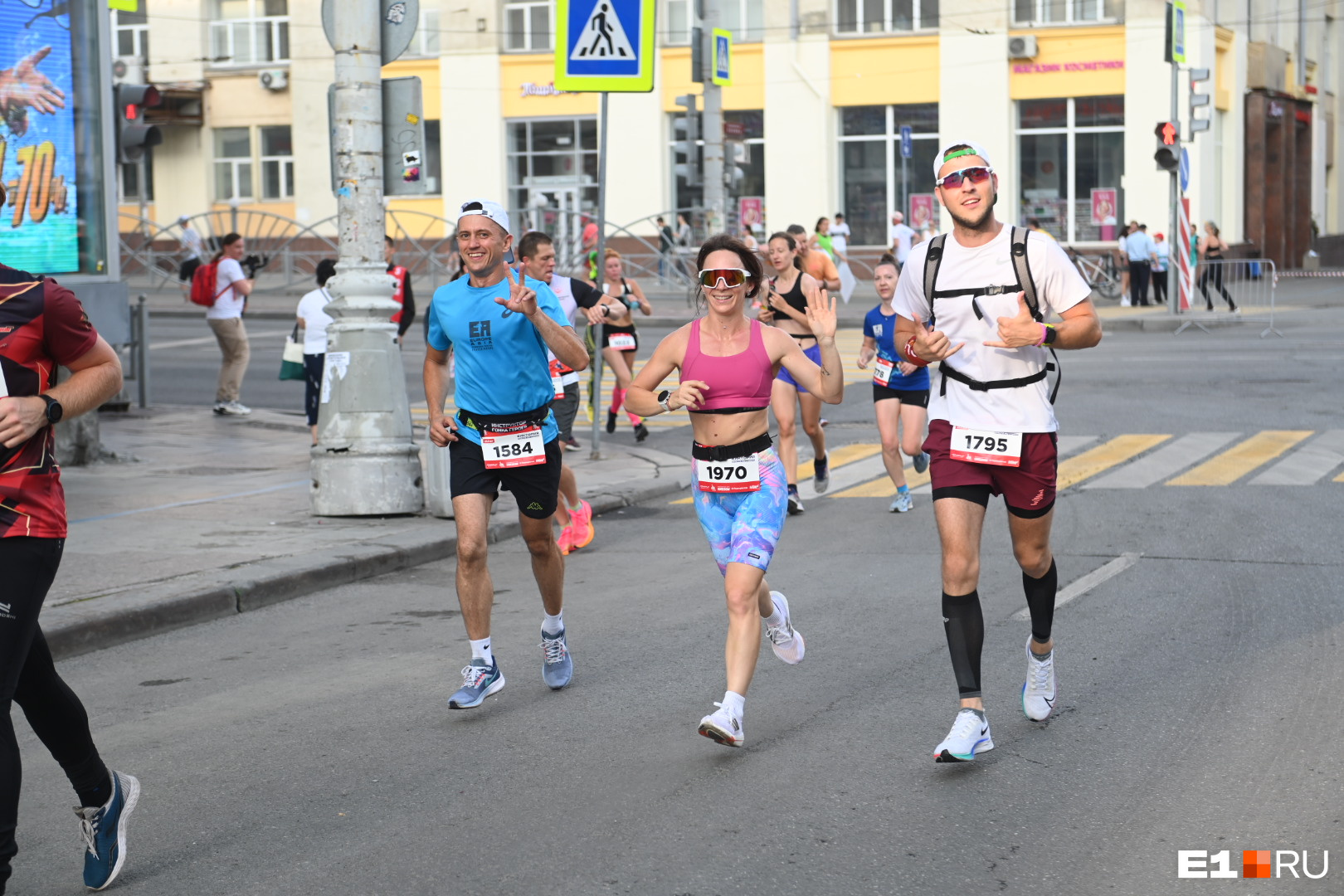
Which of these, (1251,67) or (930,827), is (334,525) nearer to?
(930,827)

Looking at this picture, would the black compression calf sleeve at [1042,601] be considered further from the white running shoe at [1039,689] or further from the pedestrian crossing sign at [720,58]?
the pedestrian crossing sign at [720,58]

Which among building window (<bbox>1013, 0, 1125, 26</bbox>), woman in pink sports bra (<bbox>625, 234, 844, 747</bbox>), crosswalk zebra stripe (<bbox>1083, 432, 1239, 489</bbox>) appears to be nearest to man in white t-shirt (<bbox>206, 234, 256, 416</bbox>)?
crosswalk zebra stripe (<bbox>1083, 432, 1239, 489</bbox>)

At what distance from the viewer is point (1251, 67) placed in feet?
148

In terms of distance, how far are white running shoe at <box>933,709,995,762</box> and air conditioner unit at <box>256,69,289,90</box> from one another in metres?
43.5

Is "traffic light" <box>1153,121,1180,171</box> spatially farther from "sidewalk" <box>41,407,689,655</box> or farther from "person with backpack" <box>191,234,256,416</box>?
"person with backpack" <box>191,234,256,416</box>

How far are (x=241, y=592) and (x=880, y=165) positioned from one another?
34.3 metres

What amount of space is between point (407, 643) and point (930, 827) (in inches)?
140

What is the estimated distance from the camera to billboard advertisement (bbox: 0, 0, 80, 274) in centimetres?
1268

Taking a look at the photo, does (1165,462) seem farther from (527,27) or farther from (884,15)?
(527,27)

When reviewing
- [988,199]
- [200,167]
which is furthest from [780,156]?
[988,199]

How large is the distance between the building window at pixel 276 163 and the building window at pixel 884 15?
16.2 metres

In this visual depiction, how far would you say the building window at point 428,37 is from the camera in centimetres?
4400

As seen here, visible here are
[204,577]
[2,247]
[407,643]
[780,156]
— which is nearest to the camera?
[407,643]

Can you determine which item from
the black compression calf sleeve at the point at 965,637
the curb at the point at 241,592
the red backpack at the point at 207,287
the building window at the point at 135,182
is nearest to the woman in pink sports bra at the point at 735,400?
the black compression calf sleeve at the point at 965,637
